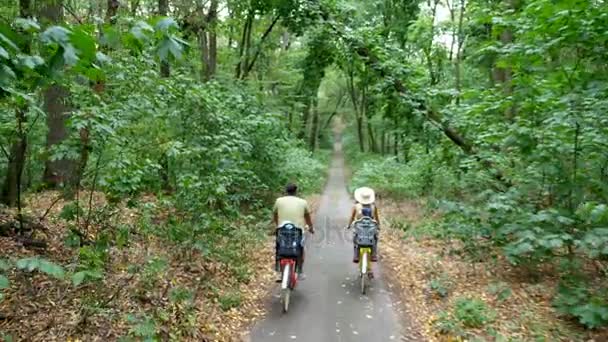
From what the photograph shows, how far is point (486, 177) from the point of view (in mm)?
9242

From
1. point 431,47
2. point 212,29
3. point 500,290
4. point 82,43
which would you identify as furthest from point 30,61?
point 431,47

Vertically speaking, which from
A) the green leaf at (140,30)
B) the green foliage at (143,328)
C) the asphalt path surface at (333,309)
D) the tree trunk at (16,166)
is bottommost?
the asphalt path surface at (333,309)

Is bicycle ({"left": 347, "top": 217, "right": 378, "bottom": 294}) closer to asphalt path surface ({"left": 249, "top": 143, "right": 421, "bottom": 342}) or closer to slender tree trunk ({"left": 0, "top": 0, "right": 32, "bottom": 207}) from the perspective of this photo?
asphalt path surface ({"left": 249, "top": 143, "right": 421, "bottom": 342})

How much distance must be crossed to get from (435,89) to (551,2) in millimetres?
6927

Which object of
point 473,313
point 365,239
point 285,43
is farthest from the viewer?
point 285,43

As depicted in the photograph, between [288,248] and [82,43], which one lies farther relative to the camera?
[288,248]

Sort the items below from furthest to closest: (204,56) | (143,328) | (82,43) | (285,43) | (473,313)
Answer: (285,43) → (204,56) → (473,313) → (143,328) → (82,43)

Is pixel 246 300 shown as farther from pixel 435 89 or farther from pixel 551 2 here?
pixel 435 89

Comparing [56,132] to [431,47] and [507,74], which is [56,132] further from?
[431,47]

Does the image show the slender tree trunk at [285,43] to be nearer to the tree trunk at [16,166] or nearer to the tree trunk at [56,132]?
the tree trunk at [56,132]

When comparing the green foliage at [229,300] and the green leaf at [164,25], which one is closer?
the green leaf at [164,25]

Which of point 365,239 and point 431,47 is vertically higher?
point 431,47

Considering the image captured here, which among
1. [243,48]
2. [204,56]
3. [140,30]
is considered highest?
[243,48]

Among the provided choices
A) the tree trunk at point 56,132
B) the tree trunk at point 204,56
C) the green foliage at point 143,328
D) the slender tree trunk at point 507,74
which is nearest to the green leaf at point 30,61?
the green foliage at point 143,328
